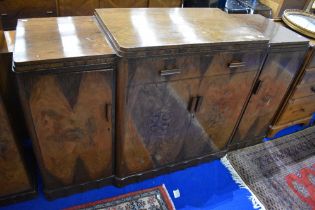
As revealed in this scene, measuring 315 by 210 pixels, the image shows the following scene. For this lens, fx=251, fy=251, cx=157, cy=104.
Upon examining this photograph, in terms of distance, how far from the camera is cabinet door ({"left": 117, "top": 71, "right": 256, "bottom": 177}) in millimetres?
1248

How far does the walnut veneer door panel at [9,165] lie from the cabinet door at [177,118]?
0.49m

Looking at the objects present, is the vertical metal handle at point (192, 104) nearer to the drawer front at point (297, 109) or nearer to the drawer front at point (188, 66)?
the drawer front at point (188, 66)

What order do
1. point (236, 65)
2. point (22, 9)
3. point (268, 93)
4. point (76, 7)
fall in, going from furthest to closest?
point (76, 7) → point (22, 9) → point (268, 93) → point (236, 65)

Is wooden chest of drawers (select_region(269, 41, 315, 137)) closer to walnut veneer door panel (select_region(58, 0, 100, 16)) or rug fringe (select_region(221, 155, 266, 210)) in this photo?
rug fringe (select_region(221, 155, 266, 210))

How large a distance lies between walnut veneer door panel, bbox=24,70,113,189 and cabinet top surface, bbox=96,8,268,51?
204mm

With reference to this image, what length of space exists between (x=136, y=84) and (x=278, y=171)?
1.32 m

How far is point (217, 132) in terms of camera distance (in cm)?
165

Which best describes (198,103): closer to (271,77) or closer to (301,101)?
(271,77)

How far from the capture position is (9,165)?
1237 millimetres

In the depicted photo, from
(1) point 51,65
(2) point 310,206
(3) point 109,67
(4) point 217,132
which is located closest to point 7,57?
(1) point 51,65

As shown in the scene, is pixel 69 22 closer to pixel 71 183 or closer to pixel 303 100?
pixel 71 183

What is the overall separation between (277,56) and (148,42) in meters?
0.85

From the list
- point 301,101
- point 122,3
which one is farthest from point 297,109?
point 122,3

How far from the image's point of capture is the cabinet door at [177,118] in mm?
1248
